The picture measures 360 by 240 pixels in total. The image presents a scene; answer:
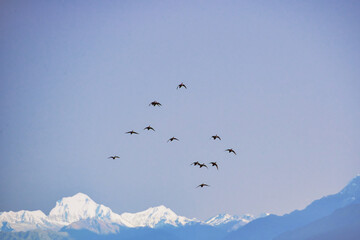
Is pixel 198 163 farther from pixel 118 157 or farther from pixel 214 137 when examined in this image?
pixel 118 157

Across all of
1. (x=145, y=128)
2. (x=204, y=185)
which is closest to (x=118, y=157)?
(x=145, y=128)

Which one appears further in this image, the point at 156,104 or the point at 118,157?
the point at 118,157

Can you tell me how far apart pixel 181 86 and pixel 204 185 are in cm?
2587

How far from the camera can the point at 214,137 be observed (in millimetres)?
125125

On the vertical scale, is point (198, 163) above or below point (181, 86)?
below

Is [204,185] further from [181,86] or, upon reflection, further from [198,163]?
[181,86]

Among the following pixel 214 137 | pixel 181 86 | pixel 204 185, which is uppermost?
pixel 181 86

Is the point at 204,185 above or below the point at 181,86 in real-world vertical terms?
below

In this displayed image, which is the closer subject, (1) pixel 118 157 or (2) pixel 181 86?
(2) pixel 181 86

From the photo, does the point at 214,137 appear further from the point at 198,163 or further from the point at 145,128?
the point at 145,128

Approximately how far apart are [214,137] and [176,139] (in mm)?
Answer: 9960

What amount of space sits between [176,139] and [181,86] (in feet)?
47.0

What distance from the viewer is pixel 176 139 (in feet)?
414

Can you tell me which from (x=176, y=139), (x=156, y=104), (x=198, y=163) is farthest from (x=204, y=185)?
(x=156, y=104)
